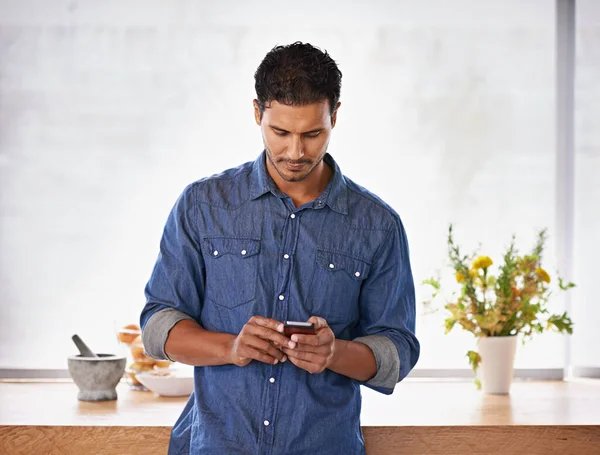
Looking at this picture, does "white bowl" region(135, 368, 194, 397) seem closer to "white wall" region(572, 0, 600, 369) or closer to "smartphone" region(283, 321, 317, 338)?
"smartphone" region(283, 321, 317, 338)

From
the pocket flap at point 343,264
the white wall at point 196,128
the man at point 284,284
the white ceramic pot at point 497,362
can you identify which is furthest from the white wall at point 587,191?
the pocket flap at point 343,264

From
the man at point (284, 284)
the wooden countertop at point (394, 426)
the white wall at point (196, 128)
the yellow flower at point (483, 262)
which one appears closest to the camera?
the man at point (284, 284)

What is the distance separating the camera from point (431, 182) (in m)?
2.63

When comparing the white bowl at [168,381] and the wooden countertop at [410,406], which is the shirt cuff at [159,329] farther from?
the white bowl at [168,381]

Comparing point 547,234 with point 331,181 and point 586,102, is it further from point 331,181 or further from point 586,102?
point 331,181

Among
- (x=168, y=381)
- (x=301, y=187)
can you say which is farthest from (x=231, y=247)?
(x=168, y=381)

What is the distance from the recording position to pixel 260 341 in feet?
5.15

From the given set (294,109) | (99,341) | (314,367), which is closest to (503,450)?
(314,367)

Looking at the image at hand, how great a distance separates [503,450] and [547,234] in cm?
88

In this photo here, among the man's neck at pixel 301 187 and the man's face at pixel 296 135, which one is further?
the man's neck at pixel 301 187

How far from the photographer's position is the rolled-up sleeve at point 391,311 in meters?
1.75

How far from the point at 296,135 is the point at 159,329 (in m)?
0.45

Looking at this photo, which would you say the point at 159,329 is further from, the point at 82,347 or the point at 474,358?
the point at 474,358

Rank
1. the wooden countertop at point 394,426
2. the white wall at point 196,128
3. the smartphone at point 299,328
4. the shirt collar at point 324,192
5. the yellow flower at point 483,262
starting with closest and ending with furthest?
the smartphone at point 299,328, the shirt collar at point 324,192, the wooden countertop at point 394,426, the yellow flower at point 483,262, the white wall at point 196,128
